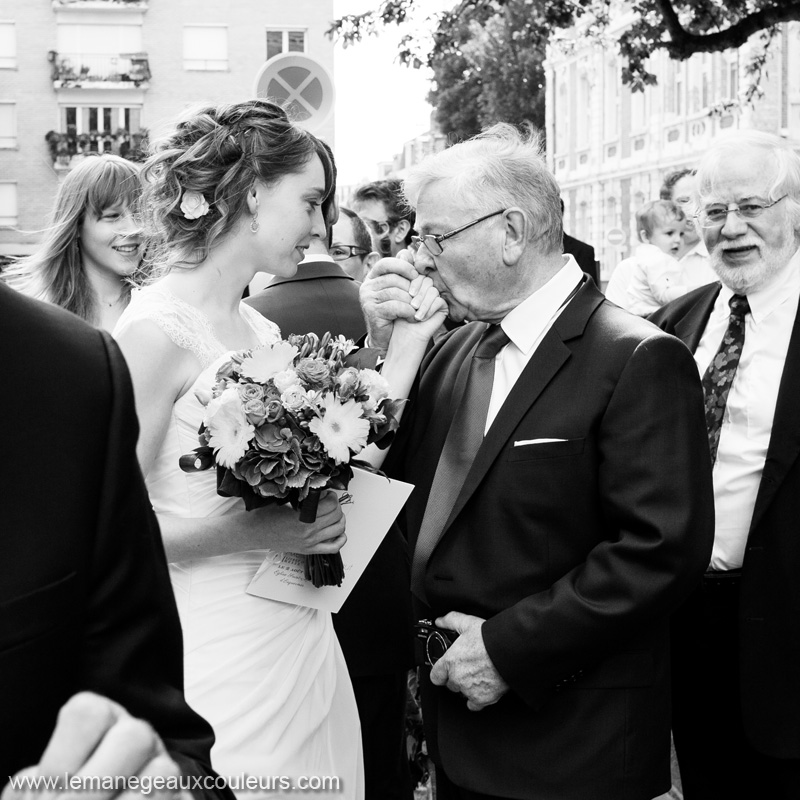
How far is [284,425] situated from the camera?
2.73m

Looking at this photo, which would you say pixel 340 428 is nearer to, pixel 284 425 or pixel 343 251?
pixel 284 425

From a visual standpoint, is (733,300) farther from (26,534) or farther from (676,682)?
(26,534)

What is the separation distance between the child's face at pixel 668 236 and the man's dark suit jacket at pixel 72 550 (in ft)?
25.4

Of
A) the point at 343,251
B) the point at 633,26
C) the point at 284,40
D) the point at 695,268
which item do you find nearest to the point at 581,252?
the point at 343,251

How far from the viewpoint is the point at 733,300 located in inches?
156

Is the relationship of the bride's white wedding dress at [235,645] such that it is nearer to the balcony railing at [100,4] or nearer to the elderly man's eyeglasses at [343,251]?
the elderly man's eyeglasses at [343,251]

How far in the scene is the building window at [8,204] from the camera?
45000 mm

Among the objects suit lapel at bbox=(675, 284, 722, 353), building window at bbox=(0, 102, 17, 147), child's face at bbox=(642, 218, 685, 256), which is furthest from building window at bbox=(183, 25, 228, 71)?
suit lapel at bbox=(675, 284, 722, 353)

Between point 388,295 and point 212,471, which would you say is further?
point 388,295

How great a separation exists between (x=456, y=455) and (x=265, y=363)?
0.63m

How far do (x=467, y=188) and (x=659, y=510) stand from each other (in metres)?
1.03

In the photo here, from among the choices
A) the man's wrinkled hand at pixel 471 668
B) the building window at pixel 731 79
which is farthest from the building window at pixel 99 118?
the man's wrinkled hand at pixel 471 668

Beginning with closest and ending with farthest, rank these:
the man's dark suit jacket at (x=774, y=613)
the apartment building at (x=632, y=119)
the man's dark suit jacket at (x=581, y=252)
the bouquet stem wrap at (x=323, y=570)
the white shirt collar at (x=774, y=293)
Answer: the bouquet stem wrap at (x=323, y=570)
the man's dark suit jacket at (x=774, y=613)
the white shirt collar at (x=774, y=293)
the man's dark suit jacket at (x=581, y=252)
the apartment building at (x=632, y=119)

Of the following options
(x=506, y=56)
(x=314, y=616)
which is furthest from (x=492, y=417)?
(x=506, y=56)
